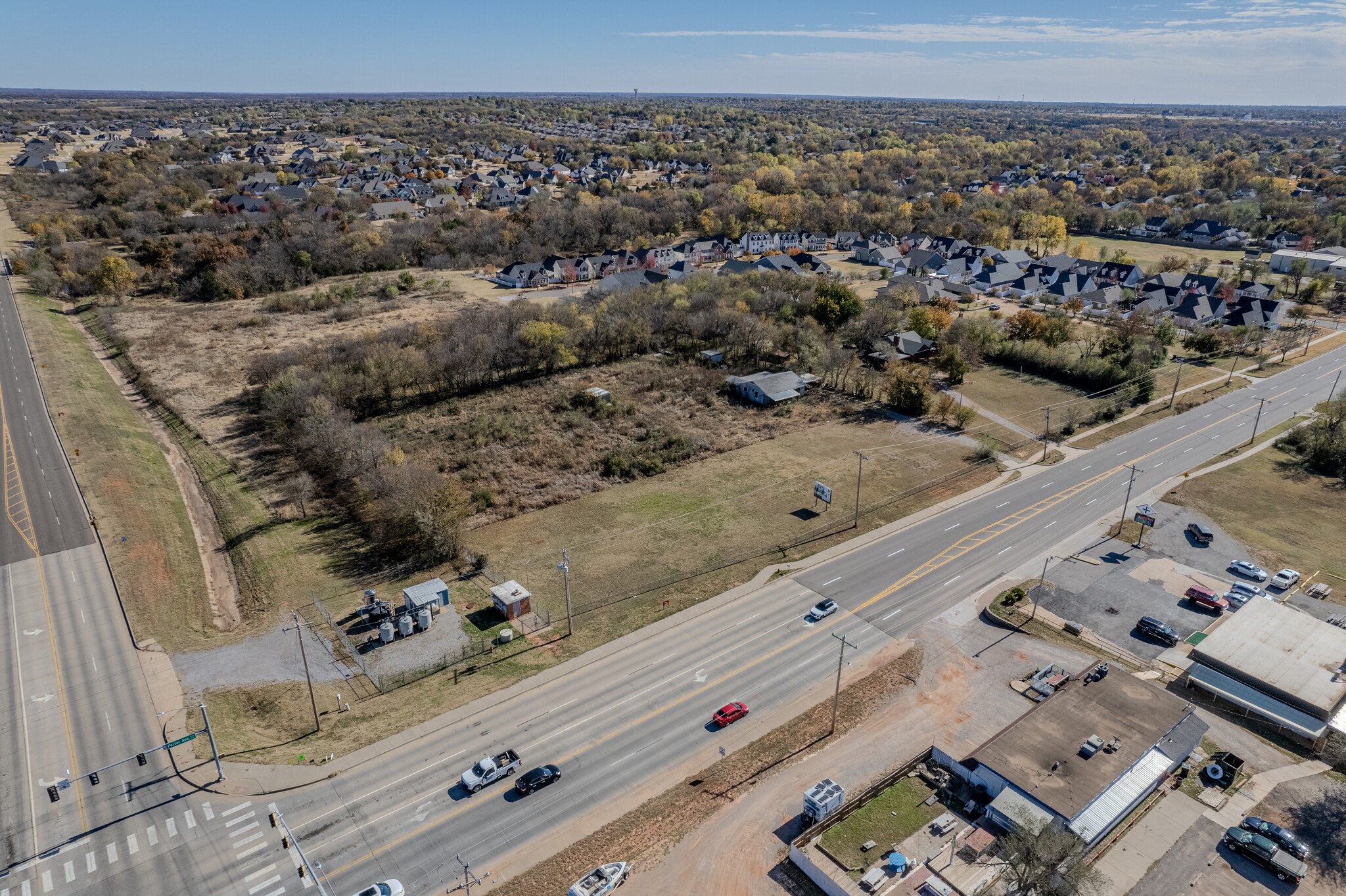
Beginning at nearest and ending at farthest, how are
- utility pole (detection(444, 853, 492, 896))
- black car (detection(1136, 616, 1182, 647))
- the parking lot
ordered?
utility pole (detection(444, 853, 492, 896)) → black car (detection(1136, 616, 1182, 647)) → the parking lot

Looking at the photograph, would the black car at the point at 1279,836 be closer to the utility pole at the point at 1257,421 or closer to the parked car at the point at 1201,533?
the parked car at the point at 1201,533

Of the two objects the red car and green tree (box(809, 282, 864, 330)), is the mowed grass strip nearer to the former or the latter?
the red car


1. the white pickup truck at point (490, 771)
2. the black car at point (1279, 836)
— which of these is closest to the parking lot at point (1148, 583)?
the black car at point (1279, 836)

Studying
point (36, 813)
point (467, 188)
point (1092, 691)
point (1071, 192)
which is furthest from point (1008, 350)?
point (467, 188)

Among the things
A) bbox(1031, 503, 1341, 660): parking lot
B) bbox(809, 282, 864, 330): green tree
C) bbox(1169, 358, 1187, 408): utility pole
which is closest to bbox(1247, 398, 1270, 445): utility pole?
bbox(1169, 358, 1187, 408): utility pole

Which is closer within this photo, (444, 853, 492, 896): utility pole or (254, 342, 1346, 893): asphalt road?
(444, 853, 492, 896): utility pole
